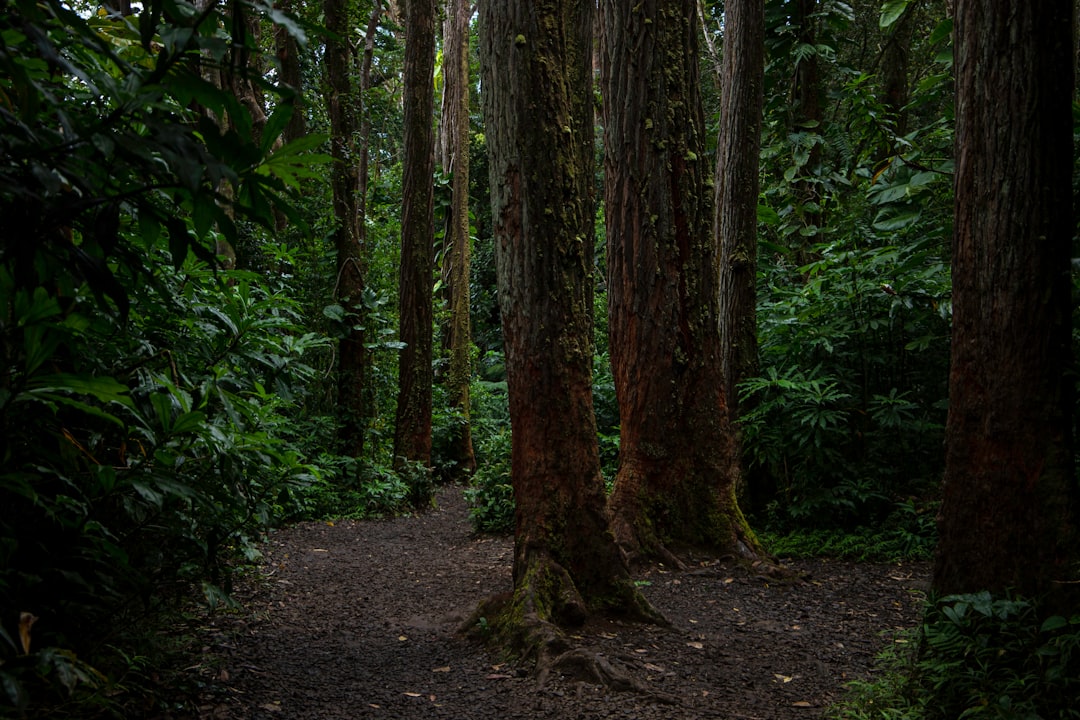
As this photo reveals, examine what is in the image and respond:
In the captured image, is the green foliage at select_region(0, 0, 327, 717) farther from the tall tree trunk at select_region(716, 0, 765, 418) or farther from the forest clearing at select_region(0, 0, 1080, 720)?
the tall tree trunk at select_region(716, 0, 765, 418)

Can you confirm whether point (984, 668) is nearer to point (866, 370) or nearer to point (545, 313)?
point (545, 313)

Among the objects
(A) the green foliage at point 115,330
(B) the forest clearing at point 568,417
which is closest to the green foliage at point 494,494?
(B) the forest clearing at point 568,417

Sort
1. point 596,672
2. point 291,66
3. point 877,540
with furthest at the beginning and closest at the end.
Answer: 1. point 291,66
2. point 877,540
3. point 596,672

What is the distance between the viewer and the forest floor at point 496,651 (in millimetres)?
3982

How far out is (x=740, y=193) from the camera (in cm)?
841

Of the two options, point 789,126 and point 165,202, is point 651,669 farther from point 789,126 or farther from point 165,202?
point 789,126

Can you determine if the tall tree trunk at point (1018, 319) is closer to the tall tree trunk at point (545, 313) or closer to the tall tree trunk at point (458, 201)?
the tall tree trunk at point (545, 313)

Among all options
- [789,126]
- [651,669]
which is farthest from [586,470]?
[789,126]

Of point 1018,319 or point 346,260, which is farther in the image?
point 346,260

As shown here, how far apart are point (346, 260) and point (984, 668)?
9.42 meters

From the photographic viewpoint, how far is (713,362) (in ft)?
23.5

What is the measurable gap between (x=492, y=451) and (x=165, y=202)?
733cm

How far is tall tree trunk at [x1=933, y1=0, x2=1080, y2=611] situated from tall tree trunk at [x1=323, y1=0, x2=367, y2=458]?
28.1 ft

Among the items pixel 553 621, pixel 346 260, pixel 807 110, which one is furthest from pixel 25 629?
pixel 807 110
